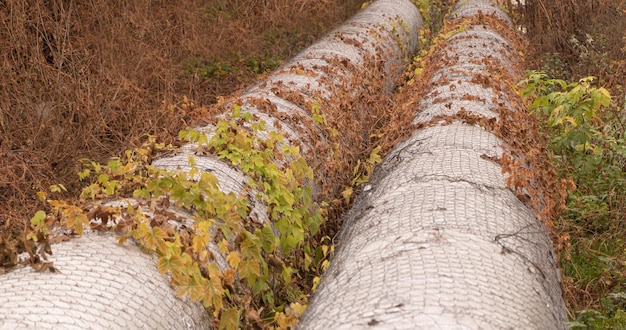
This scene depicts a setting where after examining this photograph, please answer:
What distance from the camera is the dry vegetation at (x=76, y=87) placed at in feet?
17.6

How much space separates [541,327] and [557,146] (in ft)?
9.43

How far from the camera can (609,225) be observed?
5.03 m

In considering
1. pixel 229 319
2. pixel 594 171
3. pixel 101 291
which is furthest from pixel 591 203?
pixel 101 291

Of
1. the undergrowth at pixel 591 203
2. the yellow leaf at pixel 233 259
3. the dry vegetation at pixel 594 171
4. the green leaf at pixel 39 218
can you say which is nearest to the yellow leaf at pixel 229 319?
the yellow leaf at pixel 233 259

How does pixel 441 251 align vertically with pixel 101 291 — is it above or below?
above

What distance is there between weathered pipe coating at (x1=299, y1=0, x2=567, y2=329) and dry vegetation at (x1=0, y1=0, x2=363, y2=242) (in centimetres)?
148

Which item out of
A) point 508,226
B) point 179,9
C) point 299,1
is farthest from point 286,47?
point 508,226

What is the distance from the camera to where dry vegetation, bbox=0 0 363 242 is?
5.36 metres

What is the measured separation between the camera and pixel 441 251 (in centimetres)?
311

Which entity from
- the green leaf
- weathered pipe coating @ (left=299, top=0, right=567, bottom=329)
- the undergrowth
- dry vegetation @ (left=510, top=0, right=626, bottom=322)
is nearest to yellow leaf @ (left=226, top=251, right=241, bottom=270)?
weathered pipe coating @ (left=299, top=0, right=567, bottom=329)

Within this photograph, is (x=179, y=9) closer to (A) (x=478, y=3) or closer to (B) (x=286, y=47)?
(B) (x=286, y=47)

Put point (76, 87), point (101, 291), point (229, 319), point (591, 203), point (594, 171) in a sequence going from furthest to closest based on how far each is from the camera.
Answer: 1. point (76, 87)
2. point (594, 171)
3. point (591, 203)
4. point (229, 319)
5. point (101, 291)

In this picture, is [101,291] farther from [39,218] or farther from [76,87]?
[76,87]

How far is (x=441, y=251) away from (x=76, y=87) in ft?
12.3
